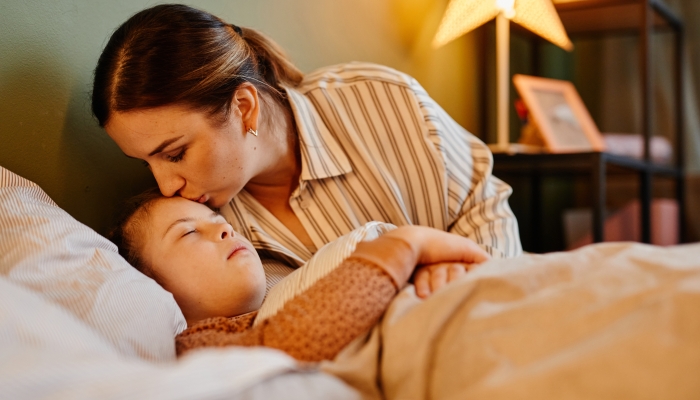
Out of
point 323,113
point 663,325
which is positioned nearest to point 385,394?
point 663,325

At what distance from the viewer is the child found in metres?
0.74

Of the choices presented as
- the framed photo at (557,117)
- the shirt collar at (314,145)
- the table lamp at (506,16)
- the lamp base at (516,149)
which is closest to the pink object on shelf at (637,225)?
the framed photo at (557,117)

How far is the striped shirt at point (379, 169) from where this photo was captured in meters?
1.37

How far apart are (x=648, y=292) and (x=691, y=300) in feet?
0.17

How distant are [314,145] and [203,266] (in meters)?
0.48

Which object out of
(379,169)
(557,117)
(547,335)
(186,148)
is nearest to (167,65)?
(186,148)

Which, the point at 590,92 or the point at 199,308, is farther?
the point at 590,92

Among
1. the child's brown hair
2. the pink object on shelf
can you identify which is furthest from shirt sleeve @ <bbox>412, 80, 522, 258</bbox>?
the pink object on shelf

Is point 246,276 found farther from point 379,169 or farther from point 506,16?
point 506,16

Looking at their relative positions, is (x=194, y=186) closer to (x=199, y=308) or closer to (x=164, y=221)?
(x=164, y=221)

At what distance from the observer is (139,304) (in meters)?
0.80

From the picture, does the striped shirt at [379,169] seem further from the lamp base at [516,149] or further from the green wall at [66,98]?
the lamp base at [516,149]

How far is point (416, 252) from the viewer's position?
871 millimetres

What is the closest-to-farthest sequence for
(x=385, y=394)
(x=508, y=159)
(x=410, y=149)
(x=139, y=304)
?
(x=385, y=394) → (x=139, y=304) → (x=410, y=149) → (x=508, y=159)
